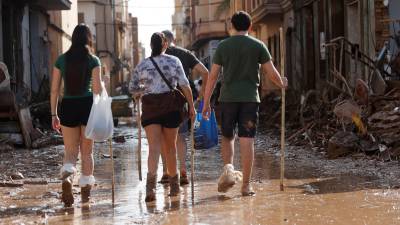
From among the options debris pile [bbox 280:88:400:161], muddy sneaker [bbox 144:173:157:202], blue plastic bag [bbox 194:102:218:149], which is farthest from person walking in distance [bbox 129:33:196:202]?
debris pile [bbox 280:88:400:161]

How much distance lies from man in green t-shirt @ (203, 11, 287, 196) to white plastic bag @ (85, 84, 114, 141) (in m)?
1.04

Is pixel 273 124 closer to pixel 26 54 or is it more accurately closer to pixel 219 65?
pixel 26 54

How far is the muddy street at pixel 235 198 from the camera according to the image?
5836 millimetres

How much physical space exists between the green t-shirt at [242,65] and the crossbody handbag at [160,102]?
1.70 feet

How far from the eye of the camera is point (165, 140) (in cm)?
739

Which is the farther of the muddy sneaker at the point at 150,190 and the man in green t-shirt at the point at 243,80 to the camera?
the man in green t-shirt at the point at 243,80

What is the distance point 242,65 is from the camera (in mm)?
7117

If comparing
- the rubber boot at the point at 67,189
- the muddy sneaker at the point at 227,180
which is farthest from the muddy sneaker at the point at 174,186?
the rubber boot at the point at 67,189

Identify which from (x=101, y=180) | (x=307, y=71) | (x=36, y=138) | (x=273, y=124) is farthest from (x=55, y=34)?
(x=101, y=180)

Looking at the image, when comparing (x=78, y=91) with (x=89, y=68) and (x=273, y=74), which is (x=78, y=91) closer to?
(x=89, y=68)

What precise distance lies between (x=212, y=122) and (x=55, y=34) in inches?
796

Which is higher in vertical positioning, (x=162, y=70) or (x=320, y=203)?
(x=162, y=70)

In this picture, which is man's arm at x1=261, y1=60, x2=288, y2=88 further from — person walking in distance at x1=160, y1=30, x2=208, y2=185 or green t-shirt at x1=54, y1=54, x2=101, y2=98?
green t-shirt at x1=54, y1=54, x2=101, y2=98

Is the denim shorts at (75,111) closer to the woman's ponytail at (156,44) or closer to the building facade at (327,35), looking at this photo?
the woman's ponytail at (156,44)
